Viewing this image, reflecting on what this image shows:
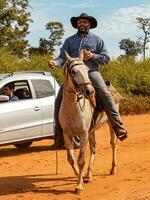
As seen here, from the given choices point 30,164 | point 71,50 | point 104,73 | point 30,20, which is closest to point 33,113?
point 30,164

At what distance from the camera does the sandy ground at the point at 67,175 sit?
9438 millimetres

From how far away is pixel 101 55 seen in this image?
397 inches

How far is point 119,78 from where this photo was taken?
28047 millimetres

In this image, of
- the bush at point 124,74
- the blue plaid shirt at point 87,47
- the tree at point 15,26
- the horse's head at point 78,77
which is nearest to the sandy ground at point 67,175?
the horse's head at point 78,77

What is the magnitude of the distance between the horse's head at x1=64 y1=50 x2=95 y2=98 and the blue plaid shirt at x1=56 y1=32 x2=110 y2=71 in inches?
27.3

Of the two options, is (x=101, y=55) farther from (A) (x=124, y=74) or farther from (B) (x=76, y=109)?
(A) (x=124, y=74)

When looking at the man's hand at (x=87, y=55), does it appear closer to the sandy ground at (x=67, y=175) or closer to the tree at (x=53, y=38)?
the sandy ground at (x=67, y=175)

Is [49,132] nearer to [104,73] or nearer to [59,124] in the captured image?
[59,124]

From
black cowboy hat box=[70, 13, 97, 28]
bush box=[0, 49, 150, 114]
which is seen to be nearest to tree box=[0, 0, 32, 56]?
bush box=[0, 49, 150, 114]

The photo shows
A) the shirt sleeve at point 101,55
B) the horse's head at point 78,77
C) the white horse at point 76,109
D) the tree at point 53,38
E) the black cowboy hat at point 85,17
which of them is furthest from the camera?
the tree at point 53,38

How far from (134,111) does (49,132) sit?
1044cm

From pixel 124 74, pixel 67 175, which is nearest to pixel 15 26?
pixel 124 74

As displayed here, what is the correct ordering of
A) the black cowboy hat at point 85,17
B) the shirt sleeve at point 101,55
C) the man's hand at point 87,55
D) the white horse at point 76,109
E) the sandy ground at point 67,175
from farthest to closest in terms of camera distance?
the black cowboy hat at point 85,17 → the shirt sleeve at point 101,55 → the man's hand at point 87,55 → the sandy ground at point 67,175 → the white horse at point 76,109

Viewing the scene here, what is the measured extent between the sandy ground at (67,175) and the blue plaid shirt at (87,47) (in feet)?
7.20
